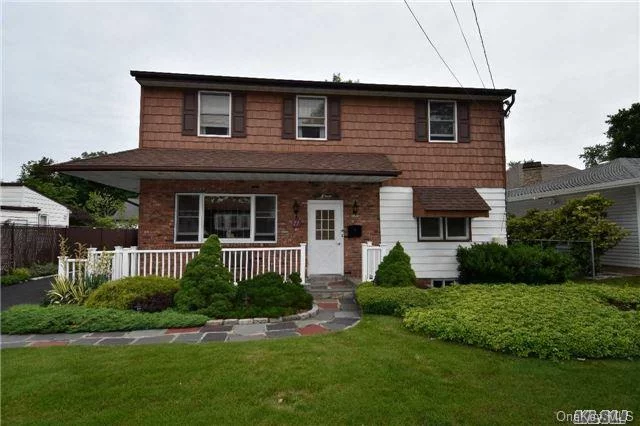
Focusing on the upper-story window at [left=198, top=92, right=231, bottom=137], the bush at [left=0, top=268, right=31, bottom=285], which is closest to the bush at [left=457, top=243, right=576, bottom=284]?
the upper-story window at [left=198, top=92, right=231, bottom=137]

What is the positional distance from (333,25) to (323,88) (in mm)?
1687

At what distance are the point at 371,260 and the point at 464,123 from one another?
17.5 ft

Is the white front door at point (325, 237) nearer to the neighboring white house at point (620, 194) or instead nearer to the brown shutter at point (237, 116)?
the brown shutter at point (237, 116)

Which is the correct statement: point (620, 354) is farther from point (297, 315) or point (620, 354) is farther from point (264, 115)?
point (264, 115)

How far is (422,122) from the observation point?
10156mm

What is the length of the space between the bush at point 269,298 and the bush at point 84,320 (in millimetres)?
859

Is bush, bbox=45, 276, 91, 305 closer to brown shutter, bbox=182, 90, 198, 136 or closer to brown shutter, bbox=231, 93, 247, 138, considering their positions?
brown shutter, bbox=182, 90, 198, 136

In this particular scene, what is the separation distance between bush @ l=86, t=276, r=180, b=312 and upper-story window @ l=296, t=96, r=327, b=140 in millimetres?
5528

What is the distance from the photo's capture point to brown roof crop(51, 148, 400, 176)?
7738mm

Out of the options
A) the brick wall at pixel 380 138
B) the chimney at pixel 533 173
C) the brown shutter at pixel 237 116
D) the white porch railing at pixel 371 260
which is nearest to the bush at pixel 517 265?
the brick wall at pixel 380 138

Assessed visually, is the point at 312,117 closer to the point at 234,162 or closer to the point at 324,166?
the point at 324,166

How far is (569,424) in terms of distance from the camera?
2.89 metres

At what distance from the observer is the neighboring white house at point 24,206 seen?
15.4 metres

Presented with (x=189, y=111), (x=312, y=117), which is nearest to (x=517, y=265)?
(x=312, y=117)
